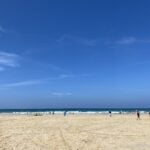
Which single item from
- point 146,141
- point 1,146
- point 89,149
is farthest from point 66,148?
point 146,141

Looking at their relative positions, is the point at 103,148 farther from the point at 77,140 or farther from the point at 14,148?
the point at 14,148

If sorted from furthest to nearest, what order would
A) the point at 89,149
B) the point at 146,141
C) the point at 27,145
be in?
the point at 146,141 → the point at 27,145 → the point at 89,149

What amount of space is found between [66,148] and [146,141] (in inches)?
226

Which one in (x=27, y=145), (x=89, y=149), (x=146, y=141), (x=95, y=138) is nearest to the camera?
(x=89, y=149)

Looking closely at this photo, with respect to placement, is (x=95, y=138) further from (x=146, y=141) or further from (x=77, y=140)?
(x=146, y=141)

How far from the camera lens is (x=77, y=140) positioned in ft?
66.0

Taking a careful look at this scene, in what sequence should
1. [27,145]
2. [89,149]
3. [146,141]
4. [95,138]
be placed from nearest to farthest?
[89,149] < [27,145] < [146,141] < [95,138]

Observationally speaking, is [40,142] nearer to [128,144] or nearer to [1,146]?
[1,146]

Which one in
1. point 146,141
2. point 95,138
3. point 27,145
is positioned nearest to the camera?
point 27,145

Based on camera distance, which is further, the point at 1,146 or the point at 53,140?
the point at 53,140

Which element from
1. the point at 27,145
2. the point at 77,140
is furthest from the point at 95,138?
the point at 27,145

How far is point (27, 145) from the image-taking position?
723 inches

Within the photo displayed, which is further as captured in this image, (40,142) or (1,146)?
(40,142)

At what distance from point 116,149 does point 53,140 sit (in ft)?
16.1
